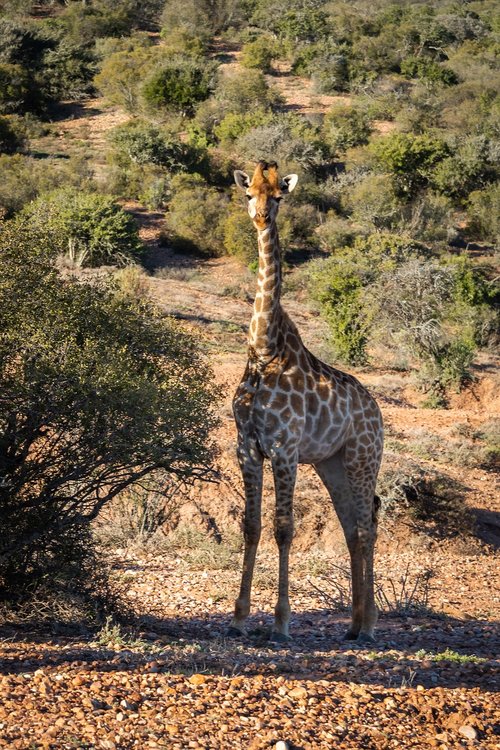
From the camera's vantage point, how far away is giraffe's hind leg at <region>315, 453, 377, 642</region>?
855 cm

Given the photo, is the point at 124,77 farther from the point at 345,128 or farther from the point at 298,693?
the point at 298,693

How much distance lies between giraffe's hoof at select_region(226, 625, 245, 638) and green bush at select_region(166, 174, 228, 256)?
24430 millimetres

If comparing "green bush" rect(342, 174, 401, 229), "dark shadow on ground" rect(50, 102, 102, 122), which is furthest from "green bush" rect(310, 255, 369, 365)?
"dark shadow on ground" rect(50, 102, 102, 122)

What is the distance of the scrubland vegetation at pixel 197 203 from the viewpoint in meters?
7.99

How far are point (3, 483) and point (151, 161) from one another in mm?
31800

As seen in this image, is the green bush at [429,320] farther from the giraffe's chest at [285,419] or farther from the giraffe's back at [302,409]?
the giraffe's chest at [285,419]

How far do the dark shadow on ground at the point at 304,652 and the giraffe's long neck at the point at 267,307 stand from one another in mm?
2427

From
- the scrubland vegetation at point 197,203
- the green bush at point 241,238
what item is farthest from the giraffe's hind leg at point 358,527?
the green bush at point 241,238

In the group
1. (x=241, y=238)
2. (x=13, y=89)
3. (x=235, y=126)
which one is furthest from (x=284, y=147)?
(x=13, y=89)

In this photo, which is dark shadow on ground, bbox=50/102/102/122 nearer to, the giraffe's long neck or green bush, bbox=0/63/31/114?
green bush, bbox=0/63/31/114

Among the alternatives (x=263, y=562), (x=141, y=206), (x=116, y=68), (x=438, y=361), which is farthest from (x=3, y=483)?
(x=116, y=68)

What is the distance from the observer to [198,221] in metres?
31.9

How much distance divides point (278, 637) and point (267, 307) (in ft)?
9.10

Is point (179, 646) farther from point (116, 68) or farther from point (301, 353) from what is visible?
point (116, 68)
